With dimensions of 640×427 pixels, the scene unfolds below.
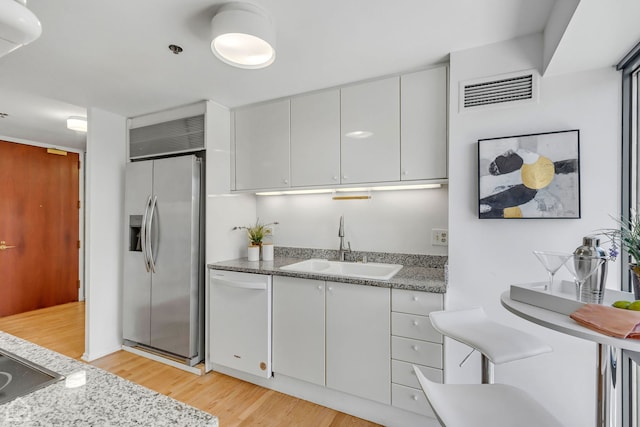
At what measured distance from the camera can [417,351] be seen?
1844 millimetres

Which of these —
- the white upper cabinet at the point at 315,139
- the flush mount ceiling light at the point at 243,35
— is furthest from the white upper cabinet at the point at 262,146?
the flush mount ceiling light at the point at 243,35

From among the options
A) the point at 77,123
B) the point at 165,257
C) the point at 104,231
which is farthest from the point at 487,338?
the point at 77,123

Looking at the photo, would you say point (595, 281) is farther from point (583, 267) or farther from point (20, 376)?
point (20, 376)

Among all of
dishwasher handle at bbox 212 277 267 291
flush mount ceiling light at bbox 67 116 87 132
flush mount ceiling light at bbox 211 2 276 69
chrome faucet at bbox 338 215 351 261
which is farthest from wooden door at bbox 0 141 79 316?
chrome faucet at bbox 338 215 351 261

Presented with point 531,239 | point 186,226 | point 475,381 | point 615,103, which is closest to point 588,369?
point 475,381

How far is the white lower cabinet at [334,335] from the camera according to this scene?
194cm

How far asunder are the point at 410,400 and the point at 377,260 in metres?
1.01

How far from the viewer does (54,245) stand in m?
4.32

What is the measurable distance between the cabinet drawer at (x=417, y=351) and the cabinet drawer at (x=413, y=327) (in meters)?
0.03

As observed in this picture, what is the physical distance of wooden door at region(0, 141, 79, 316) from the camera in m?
3.87

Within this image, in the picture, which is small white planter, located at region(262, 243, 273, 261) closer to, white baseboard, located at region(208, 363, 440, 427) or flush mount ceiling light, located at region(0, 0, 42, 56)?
white baseboard, located at region(208, 363, 440, 427)

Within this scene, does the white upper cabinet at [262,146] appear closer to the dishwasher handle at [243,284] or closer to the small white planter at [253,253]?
the small white planter at [253,253]

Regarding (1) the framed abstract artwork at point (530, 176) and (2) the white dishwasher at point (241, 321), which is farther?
(2) the white dishwasher at point (241, 321)

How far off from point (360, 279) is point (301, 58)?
4.81 ft
